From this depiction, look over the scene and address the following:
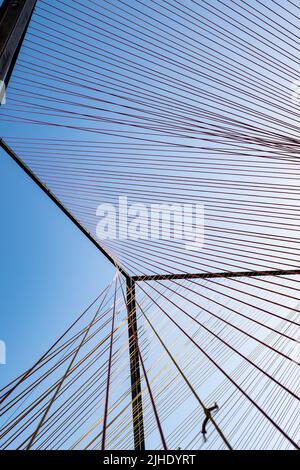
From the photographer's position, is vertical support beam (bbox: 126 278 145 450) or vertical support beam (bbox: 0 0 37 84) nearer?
vertical support beam (bbox: 0 0 37 84)

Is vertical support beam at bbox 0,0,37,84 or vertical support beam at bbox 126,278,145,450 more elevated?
vertical support beam at bbox 0,0,37,84

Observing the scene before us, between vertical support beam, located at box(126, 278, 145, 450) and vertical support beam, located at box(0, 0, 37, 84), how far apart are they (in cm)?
205

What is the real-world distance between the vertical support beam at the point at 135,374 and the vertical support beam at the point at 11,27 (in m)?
2.05

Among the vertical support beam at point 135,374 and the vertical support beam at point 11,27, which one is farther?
the vertical support beam at point 135,374

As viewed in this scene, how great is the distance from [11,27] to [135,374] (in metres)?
2.75

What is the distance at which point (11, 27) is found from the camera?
2.15 meters

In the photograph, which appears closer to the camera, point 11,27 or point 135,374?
point 11,27

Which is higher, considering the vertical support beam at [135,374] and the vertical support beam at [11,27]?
the vertical support beam at [11,27]

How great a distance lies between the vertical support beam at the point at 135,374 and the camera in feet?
9.45

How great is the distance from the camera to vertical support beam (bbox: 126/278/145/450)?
288 cm
